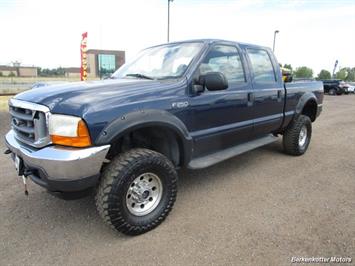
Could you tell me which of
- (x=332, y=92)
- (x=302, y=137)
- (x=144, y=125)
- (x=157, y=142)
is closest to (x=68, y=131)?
(x=144, y=125)

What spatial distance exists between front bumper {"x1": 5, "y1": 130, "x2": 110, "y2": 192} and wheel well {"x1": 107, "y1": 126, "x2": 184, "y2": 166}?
564mm

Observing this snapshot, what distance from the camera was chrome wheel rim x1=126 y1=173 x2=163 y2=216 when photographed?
2651mm

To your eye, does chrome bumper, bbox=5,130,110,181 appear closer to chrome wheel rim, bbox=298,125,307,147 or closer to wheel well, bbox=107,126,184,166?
wheel well, bbox=107,126,184,166

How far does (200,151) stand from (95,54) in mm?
36903

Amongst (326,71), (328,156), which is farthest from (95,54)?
(326,71)

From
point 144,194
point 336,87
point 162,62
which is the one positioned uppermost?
point 162,62

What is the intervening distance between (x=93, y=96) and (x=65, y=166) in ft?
2.13

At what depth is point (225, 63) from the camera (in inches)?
140

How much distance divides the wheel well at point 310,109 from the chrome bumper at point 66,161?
4.46 metres

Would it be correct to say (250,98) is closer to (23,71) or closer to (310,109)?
(310,109)

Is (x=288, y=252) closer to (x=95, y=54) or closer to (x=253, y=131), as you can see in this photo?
(x=253, y=131)

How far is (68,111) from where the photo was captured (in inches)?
87.1

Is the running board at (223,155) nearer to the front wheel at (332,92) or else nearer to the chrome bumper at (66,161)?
the chrome bumper at (66,161)

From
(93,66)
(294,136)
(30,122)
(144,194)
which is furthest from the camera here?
(93,66)
